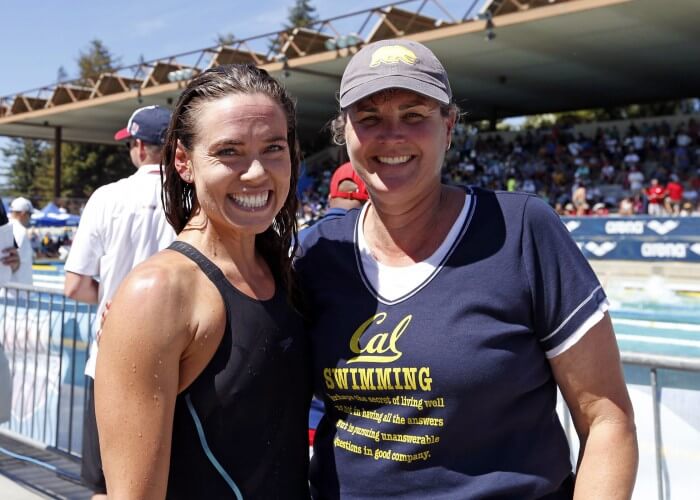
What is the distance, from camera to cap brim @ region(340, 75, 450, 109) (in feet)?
5.57

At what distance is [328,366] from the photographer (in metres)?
1.75

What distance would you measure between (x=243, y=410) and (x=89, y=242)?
220cm

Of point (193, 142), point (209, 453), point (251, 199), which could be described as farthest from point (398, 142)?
point (209, 453)

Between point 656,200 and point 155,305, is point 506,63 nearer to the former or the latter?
point 656,200

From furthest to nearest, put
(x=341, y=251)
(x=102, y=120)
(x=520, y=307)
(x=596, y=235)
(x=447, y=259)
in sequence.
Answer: (x=102, y=120) → (x=596, y=235) → (x=341, y=251) → (x=447, y=259) → (x=520, y=307)

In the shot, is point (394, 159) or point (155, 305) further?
point (394, 159)

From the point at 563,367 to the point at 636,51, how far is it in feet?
71.5

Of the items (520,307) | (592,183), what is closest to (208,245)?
(520,307)

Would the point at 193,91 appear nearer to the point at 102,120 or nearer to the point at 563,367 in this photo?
the point at 563,367

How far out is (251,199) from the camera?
174cm

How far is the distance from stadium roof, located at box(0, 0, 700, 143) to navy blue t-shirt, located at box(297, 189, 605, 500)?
1311 cm

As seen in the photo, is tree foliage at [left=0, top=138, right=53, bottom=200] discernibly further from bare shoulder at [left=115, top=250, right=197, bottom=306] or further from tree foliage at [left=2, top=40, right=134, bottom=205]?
bare shoulder at [left=115, top=250, right=197, bottom=306]

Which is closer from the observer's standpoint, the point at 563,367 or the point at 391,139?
the point at 563,367

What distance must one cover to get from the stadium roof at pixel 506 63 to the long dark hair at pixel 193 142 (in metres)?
12.8
